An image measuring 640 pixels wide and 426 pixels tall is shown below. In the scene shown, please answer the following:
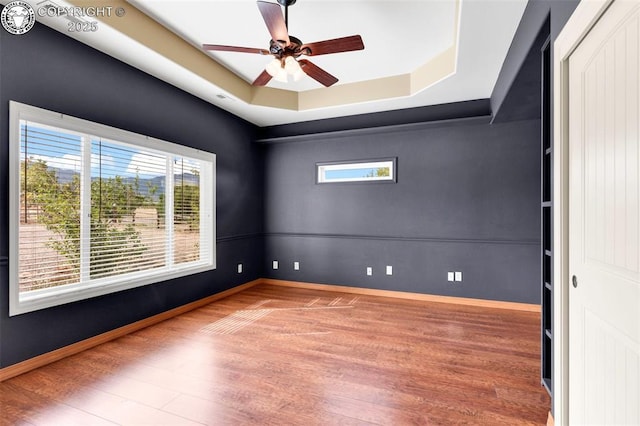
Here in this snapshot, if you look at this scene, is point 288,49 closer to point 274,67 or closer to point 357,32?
point 274,67

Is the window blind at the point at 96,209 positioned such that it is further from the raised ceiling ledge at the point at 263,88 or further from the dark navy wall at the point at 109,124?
the raised ceiling ledge at the point at 263,88

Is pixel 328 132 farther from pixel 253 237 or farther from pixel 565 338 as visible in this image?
pixel 565 338

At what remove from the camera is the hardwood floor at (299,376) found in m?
1.87

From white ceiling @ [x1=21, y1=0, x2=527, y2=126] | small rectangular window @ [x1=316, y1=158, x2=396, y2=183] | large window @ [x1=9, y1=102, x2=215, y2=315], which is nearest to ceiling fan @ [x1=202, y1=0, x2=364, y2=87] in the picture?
white ceiling @ [x1=21, y1=0, x2=527, y2=126]

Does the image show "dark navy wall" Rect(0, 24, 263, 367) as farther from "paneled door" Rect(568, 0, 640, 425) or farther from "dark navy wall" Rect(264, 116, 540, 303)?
"paneled door" Rect(568, 0, 640, 425)

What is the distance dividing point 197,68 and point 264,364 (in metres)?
3.02

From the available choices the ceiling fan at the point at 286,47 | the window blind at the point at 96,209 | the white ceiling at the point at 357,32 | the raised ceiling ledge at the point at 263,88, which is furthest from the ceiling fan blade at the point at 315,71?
the window blind at the point at 96,209

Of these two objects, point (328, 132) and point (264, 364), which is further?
point (328, 132)

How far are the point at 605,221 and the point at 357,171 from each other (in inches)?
145

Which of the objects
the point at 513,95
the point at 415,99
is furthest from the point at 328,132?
the point at 513,95

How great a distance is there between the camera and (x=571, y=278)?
1.49 meters

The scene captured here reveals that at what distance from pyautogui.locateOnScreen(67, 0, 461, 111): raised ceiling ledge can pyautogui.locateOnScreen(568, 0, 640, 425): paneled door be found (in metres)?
1.52

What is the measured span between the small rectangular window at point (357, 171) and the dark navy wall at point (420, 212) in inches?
4.0

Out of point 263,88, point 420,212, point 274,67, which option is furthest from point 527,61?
point 263,88
